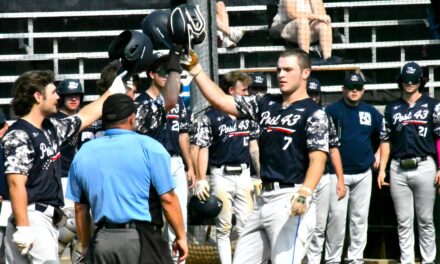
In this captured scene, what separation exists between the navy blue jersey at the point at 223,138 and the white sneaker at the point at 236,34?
6.85 ft

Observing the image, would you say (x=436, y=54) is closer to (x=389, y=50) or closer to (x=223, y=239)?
(x=389, y=50)

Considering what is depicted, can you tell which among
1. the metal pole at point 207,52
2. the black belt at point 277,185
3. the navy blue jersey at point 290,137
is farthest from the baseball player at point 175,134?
the black belt at point 277,185

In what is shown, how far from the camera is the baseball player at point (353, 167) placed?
11.4m

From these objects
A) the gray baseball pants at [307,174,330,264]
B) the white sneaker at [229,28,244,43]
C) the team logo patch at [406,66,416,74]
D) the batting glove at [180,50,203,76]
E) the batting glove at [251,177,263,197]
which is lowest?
the gray baseball pants at [307,174,330,264]

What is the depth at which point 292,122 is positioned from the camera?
776 centimetres

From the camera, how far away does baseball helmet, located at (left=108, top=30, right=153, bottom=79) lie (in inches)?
306

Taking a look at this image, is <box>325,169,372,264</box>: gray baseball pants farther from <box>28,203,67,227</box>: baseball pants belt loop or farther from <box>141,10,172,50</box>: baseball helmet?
<box>28,203,67,227</box>: baseball pants belt loop

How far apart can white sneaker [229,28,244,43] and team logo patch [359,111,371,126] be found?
8.15ft

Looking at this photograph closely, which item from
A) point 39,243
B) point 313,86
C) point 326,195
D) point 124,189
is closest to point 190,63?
point 124,189

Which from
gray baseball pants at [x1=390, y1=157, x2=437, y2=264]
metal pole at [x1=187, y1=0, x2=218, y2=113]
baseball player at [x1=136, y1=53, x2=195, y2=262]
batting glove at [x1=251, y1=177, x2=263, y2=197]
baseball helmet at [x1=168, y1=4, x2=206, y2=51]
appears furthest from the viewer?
metal pole at [x1=187, y1=0, x2=218, y2=113]

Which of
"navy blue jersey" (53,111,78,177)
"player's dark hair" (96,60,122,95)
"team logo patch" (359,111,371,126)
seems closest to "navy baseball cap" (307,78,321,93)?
"team logo patch" (359,111,371,126)

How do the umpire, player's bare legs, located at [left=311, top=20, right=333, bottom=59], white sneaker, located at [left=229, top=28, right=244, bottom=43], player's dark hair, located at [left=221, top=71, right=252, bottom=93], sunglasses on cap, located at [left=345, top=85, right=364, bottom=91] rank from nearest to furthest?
the umpire < sunglasses on cap, located at [left=345, top=85, right=364, bottom=91] < player's dark hair, located at [left=221, top=71, right=252, bottom=93] < player's bare legs, located at [left=311, top=20, right=333, bottom=59] < white sneaker, located at [left=229, top=28, right=244, bottom=43]

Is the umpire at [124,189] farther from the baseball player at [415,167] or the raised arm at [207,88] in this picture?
the baseball player at [415,167]

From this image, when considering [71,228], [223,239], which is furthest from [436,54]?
[71,228]
